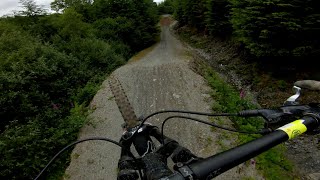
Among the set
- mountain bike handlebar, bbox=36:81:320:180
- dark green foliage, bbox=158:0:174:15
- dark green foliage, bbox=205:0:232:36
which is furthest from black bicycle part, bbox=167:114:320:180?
dark green foliage, bbox=158:0:174:15

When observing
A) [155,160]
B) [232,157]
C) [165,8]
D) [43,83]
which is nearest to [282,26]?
[43,83]

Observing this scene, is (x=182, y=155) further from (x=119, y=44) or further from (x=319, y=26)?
(x=119, y=44)

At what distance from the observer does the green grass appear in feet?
22.3

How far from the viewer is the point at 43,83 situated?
11039 millimetres

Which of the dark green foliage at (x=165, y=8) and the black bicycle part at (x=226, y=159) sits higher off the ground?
the dark green foliage at (x=165, y=8)

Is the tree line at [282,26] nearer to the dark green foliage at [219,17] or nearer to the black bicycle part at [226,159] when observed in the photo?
the dark green foliage at [219,17]

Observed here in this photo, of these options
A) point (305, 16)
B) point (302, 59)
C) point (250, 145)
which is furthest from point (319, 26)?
point (250, 145)

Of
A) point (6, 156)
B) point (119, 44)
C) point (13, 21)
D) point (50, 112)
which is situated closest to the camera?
point (6, 156)

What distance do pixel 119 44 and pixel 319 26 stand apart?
1613cm

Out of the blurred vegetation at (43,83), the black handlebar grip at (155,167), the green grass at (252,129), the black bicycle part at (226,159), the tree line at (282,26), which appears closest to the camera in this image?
the black bicycle part at (226,159)

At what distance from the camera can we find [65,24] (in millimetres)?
20500

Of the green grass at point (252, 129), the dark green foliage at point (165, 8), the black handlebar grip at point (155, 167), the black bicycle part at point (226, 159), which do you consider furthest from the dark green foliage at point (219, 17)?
the dark green foliage at point (165, 8)

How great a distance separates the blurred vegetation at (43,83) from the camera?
7.36 m

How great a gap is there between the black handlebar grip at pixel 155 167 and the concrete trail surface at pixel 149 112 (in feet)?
15.5
